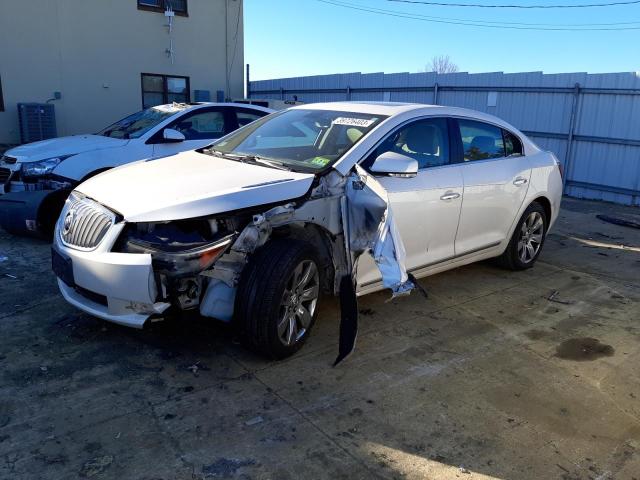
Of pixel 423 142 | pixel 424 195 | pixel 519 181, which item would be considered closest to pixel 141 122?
pixel 423 142

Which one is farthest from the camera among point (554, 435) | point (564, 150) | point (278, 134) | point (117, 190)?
point (564, 150)

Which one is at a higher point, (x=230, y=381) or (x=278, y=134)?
Answer: (x=278, y=134)

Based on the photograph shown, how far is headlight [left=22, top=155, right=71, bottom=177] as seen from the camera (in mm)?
6367

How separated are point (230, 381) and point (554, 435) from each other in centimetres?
193

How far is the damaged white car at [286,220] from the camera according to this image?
11.1 ft

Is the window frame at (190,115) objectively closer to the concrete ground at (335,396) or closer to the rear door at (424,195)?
the concrete ground at (335,396)

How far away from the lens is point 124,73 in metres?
14.0

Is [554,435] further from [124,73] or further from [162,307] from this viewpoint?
[124,73]

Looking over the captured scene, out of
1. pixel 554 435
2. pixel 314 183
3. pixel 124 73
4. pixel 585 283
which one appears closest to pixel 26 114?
pixel 124 73

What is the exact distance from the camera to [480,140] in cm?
529

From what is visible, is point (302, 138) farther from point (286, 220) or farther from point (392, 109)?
point (286, 220)

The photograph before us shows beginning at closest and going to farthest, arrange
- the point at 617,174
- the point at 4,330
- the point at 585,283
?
the point at 4,330 → the point at 585,283 → the point at 617,174

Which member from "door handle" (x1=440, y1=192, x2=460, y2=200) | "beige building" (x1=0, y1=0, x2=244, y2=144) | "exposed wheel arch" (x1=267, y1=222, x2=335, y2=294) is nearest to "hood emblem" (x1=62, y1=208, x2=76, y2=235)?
"exposed wheel arch" (x1=267, y1=222, x2=335, y2=294)

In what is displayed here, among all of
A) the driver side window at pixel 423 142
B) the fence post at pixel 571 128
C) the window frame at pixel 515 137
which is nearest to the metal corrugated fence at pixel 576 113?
the fence post at pixel 571 128
